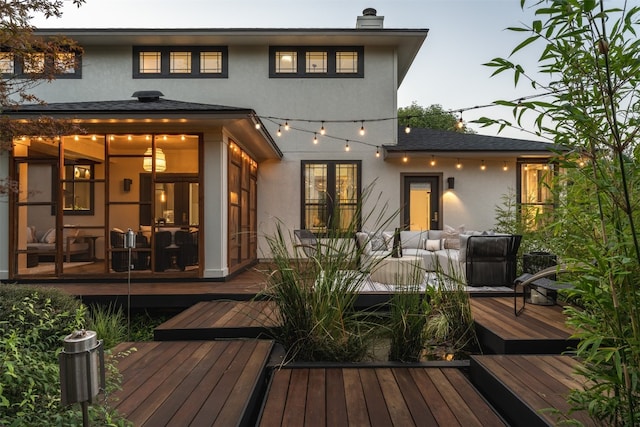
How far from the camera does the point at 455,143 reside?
8.90 meters

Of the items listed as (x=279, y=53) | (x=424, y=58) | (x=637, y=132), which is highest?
(x=424, y=58)

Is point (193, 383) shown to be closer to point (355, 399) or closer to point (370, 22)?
point (355, 399)

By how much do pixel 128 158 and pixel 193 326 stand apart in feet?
12.3

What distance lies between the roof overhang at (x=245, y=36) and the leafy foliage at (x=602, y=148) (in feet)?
25.0

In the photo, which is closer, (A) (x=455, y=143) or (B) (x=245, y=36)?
(B) (x=245, y=36)

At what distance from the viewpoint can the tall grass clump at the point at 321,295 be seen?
260 centimetres

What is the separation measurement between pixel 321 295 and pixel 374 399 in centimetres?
73

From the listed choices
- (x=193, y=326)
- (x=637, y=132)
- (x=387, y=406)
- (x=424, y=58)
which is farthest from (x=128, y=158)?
(x=424, y=58)

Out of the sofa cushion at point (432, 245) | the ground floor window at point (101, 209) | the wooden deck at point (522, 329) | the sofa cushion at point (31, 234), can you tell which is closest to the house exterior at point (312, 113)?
the sofa cushion at point (432, 245)

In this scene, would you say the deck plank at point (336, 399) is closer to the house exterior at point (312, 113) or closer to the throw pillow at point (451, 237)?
the house exterior at point (312, 113)

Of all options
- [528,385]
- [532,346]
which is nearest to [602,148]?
[528,385]

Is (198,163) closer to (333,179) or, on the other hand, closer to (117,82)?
(333,179)

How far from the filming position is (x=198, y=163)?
5.90 metres

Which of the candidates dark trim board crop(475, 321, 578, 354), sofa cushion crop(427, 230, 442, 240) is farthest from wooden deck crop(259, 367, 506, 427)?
sofa cushion crop(427, 230, 442, 240)
